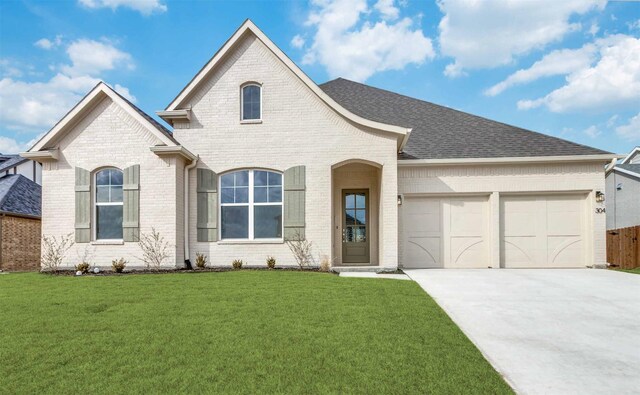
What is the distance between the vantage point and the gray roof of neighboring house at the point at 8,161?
74.8ft

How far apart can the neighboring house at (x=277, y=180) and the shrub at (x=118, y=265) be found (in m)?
0.20

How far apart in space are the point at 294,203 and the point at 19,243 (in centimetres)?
1207

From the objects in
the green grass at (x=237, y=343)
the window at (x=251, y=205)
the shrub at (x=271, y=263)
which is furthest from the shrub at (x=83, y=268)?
the shrub at (x=271, y=263)

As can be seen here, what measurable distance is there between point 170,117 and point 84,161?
2.75m

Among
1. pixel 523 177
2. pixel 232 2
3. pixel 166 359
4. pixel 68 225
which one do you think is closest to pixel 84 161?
pixel 68 225

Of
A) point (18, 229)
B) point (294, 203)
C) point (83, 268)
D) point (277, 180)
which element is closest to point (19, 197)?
point (18, 229)

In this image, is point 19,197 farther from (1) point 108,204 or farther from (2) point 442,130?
(2) point 442,130

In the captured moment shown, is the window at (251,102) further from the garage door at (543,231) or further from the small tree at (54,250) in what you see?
the garage door at (543,231)

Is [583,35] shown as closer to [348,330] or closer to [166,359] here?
[348,330]

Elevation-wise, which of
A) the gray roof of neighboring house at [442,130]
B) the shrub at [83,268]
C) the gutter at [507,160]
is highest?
the gray roof of neighboring house at [442,130]

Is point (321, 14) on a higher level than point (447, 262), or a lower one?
higher

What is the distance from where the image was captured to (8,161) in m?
24.0

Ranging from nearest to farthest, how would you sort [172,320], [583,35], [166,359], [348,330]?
[166,359]
[348,330]
[172,320]
[583,35]

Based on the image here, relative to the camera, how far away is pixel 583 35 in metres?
13.5
